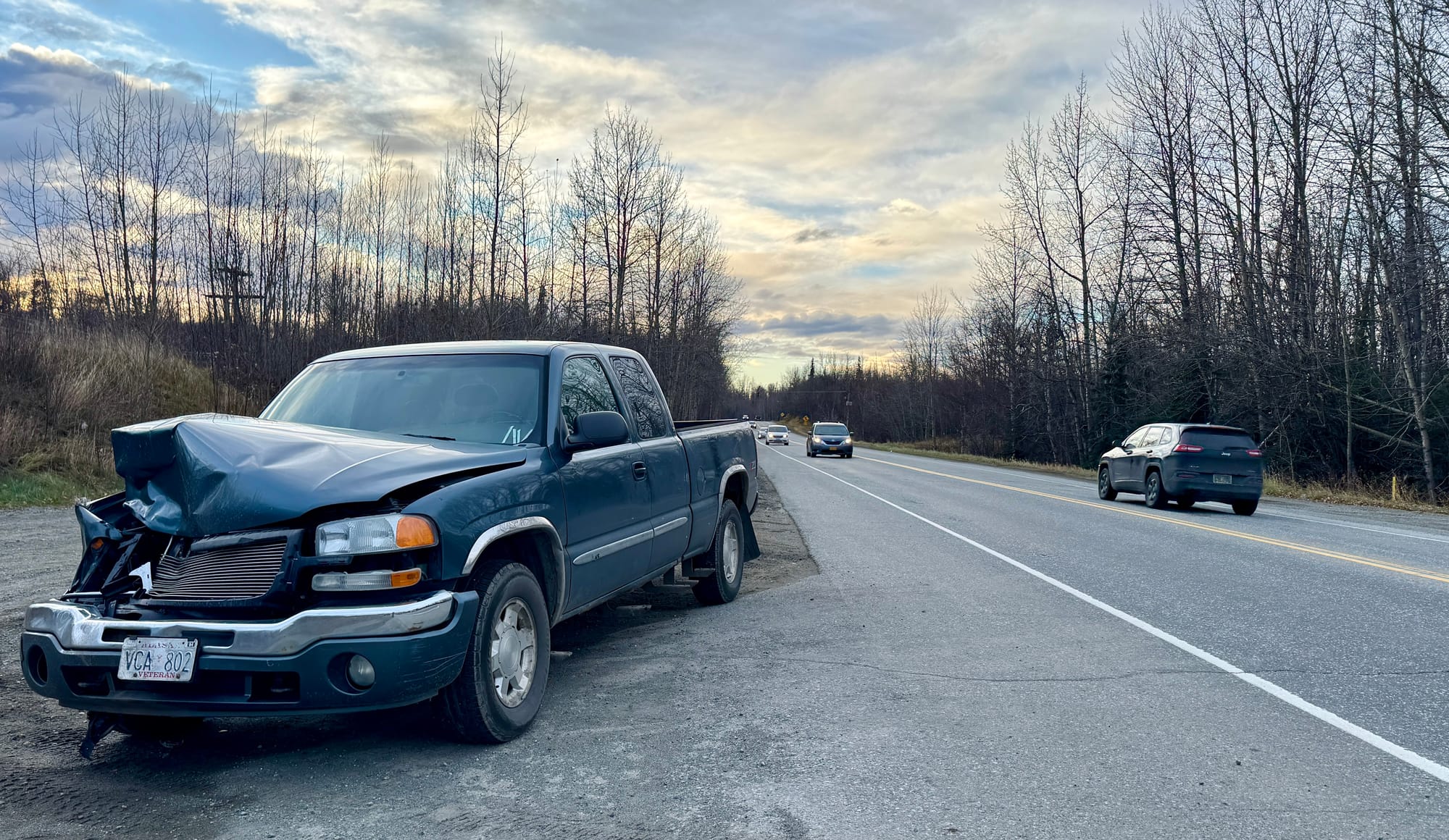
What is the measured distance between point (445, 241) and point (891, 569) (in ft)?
57.1

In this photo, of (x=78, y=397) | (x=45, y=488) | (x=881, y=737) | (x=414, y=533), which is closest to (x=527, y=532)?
(x=414, y=533)

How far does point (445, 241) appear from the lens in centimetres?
2331

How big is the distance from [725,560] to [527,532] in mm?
3446

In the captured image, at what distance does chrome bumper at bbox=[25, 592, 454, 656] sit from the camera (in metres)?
3.52

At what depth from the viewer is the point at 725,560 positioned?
7.77m

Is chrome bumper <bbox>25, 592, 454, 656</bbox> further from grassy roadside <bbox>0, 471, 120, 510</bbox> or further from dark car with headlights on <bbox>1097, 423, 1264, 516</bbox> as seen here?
dark car with headlights on <bbox>1097, 423, 1264, 516</bbox>

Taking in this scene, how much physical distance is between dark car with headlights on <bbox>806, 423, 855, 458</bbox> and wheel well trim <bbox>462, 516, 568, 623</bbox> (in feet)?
129

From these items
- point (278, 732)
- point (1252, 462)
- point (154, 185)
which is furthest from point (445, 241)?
point (278, 732)

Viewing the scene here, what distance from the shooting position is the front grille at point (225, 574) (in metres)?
3.67

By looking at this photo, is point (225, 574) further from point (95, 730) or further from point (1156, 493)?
point (1156, 493)

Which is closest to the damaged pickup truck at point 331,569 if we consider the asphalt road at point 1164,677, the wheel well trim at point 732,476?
the asphalt road at point 1164,677

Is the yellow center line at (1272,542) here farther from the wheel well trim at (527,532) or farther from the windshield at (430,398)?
the windshield at (430,398)

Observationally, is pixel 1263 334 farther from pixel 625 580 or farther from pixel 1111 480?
pixel 625 580

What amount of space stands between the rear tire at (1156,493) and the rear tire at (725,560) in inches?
486
